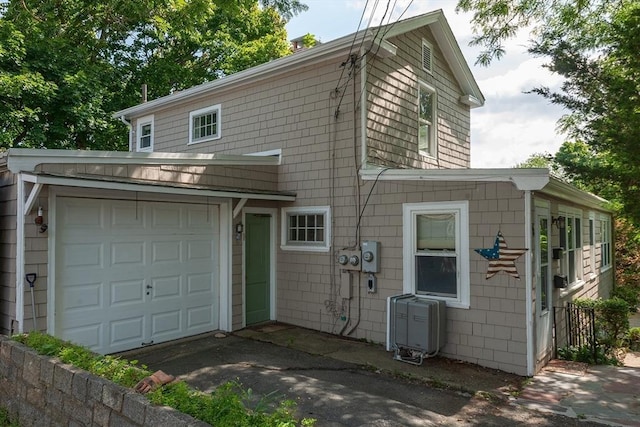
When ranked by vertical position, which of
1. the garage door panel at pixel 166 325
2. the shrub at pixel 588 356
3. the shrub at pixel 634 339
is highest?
the garage door panel at pixel 166 325

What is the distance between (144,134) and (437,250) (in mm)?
9626

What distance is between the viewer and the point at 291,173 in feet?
28.2

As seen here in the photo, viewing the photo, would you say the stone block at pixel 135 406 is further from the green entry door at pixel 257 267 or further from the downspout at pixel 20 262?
the green entry door at pixel 257 267

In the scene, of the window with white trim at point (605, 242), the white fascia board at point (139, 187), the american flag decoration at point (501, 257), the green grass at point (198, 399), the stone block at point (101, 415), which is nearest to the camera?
the green grass at point (198, 399)

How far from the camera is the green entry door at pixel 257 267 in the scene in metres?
8.32

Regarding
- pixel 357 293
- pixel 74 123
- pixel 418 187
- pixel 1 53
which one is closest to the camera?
pixel 418 187

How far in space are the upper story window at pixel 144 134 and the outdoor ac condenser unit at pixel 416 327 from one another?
29.2 feet

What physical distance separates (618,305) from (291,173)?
6537 mm

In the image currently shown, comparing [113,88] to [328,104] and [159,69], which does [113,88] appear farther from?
[328,104]

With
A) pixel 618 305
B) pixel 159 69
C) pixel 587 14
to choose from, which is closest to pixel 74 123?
pixel 159 69

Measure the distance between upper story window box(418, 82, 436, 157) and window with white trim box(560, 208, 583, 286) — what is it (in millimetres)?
3108

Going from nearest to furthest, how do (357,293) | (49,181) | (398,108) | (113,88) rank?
(49,181) < (357,293) < (398,108) < (113,88)

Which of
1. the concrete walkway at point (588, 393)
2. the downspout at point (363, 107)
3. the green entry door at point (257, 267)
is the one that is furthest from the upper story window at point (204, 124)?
the concrete walkway at point (588, 393)

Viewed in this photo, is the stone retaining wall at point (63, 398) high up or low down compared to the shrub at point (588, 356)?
up
